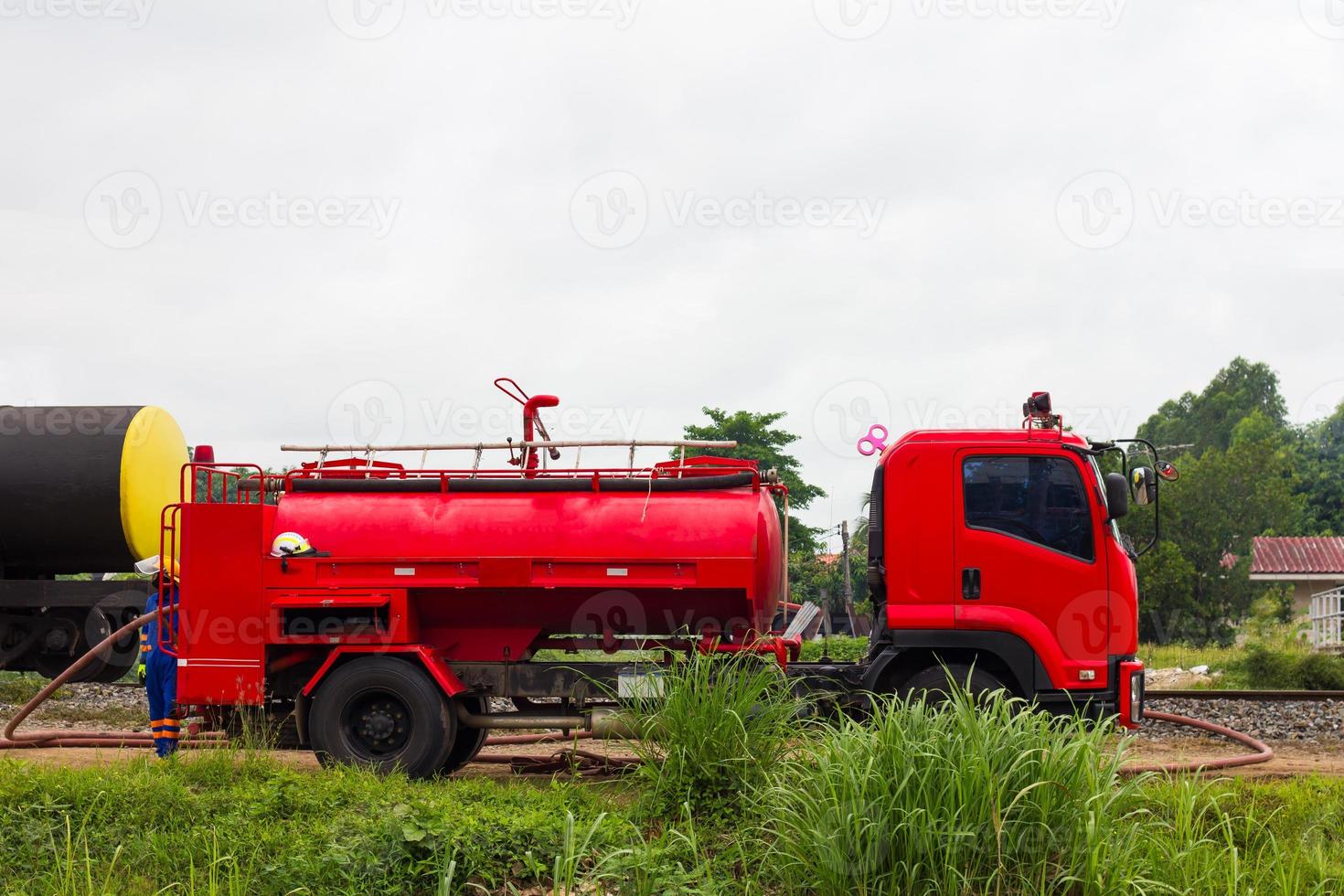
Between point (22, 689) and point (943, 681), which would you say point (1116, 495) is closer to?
point (943, 681)

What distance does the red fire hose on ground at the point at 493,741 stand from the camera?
33.2 feet

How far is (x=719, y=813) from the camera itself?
23.7 feet

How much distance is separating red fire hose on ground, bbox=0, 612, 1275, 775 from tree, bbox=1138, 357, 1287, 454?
68728 millimetres

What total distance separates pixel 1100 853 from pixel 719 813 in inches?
98.0

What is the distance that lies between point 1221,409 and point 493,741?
75821 mm

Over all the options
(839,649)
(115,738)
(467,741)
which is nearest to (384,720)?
(467,741)

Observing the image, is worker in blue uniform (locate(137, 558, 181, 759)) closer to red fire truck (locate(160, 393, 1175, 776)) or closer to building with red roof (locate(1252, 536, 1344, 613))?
red fire truck (locate(160, 393, 1175, 776))

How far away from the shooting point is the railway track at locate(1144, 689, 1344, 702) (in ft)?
50.0

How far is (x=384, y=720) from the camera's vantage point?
9.90 meters

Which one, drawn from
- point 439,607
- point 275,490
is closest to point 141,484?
point 275,490

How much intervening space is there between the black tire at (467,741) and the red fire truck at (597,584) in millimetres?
41

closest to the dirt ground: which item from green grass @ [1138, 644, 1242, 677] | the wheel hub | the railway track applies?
the wheel hub

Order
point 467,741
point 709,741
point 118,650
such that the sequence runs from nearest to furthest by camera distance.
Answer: point 709,741 < point 467,741 < point 118,650

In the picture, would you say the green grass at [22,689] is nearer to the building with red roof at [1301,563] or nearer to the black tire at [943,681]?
the black tire at [943,681]
